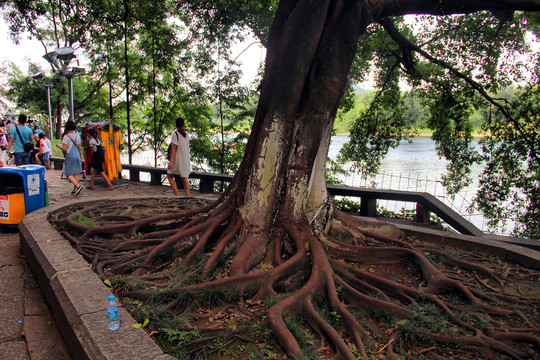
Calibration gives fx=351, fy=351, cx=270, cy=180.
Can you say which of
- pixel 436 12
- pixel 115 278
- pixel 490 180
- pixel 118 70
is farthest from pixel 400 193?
pixel 118 70

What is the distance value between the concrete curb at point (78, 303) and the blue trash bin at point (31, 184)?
1436 mm

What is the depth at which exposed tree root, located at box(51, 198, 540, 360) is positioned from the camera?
266 centimetres

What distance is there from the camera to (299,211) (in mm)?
4234

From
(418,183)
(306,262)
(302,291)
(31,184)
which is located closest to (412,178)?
(418,183)

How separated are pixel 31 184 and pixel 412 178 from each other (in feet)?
46.0

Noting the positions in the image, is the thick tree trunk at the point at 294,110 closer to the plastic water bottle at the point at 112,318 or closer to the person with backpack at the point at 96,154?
the plastic water bottle at the point at 112,318

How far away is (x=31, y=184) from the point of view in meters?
5.79

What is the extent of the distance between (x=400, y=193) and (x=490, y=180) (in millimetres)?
3302

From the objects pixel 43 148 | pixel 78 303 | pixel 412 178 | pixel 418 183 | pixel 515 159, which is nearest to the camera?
pixel 78 303

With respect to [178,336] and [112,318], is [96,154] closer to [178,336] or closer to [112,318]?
[112,318]

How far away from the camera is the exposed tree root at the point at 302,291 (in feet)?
8.71

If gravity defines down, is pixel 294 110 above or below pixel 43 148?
above

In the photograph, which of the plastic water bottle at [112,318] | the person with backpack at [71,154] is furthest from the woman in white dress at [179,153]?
the plastic water bottle at [112,318]

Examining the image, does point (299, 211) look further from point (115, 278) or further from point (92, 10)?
point (92, 10)
